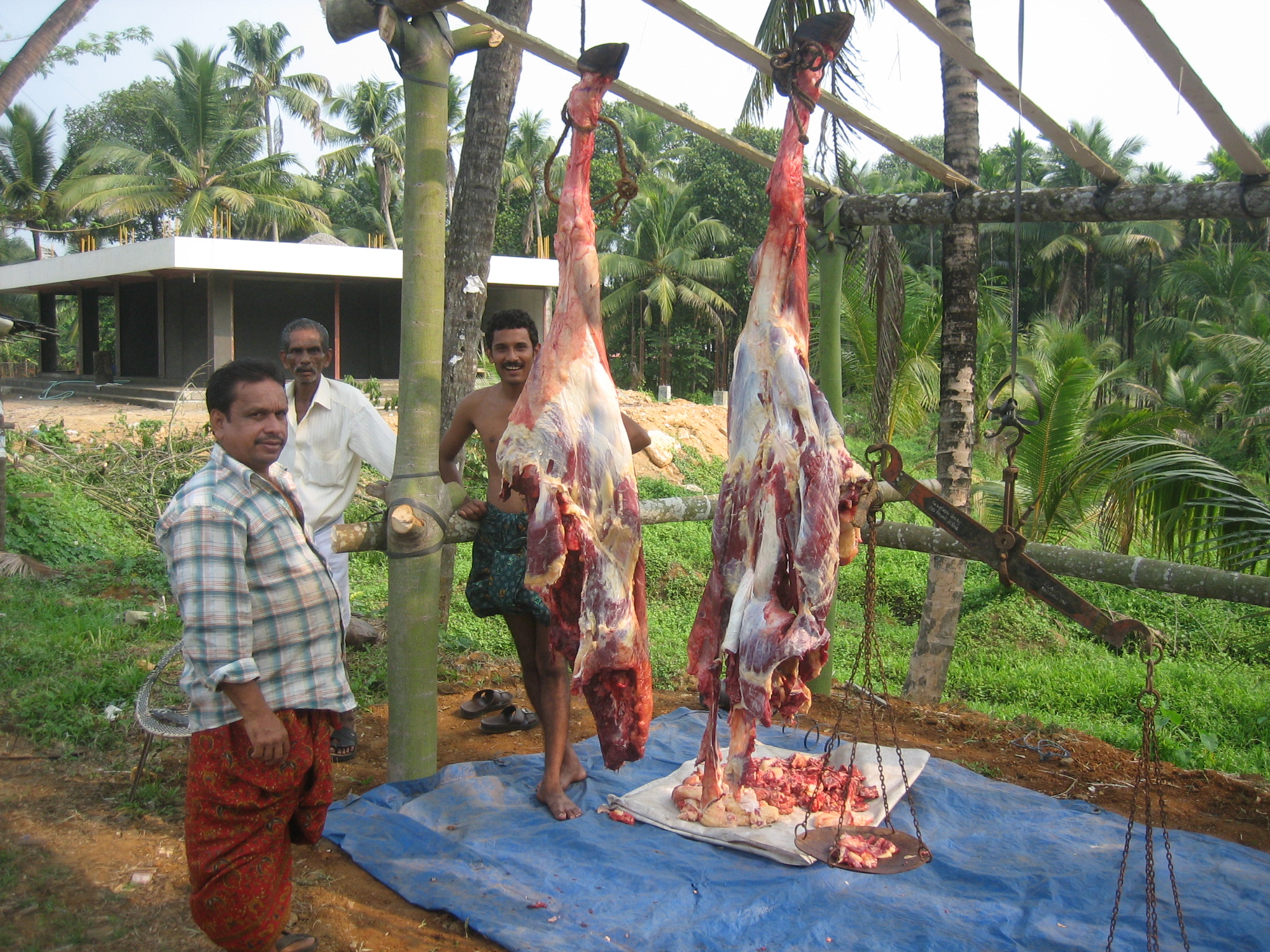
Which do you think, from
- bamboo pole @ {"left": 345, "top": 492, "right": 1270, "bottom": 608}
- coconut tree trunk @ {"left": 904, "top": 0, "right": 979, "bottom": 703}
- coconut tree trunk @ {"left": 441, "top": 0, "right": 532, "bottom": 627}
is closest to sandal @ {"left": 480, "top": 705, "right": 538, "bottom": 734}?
bamboo pole @ {"left": 345, "top": 492, "right": 1270, "bottom": 608}

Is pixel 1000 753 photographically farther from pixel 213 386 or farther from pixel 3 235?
pixel 3 235

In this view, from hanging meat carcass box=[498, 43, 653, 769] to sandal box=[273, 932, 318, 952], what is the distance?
3.65 ft

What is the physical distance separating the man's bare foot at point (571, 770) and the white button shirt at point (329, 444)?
5.01 ft

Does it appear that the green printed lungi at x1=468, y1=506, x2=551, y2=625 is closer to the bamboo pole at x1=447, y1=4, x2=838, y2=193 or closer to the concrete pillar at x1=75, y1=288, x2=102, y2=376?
the bamboo pole at x1=447, y1=4, x2=838, y2=193

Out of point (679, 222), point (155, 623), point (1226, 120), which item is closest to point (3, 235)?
point (679, 222)

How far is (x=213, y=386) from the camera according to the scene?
2588 mm

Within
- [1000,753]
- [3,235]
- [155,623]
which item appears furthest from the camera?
[3,235]

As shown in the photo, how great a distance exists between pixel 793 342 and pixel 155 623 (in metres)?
5.05

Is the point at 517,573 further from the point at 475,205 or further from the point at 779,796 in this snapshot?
the point at 475,205

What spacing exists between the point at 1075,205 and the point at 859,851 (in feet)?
9.95

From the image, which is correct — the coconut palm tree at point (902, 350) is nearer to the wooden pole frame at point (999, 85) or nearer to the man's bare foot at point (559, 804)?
the wooden pole frame at point (999, 85)

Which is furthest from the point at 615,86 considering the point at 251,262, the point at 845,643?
the point at 251,262

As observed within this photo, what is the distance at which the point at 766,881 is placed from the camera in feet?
11.1

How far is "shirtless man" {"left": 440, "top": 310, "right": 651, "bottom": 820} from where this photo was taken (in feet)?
12.8
